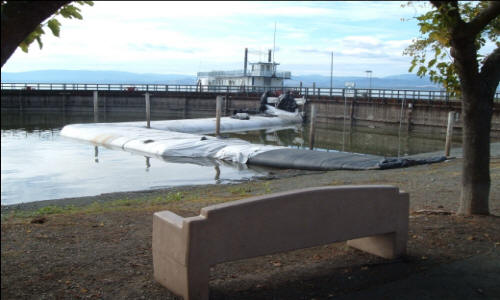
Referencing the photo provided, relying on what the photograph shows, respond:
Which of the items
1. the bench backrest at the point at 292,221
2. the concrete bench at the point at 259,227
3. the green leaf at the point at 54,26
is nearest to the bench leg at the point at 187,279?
the concrete bench at the point at 259,227

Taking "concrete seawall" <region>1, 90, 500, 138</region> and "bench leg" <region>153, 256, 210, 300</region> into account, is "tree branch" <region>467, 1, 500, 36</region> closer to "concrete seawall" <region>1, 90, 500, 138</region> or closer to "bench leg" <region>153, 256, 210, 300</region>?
"bench leg" <region>153, 256, 210, 300</region>

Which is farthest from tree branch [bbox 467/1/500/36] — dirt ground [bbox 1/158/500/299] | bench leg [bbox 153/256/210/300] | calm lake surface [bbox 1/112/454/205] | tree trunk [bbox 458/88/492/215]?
calm lake surface [bbox 1/112/454/205]

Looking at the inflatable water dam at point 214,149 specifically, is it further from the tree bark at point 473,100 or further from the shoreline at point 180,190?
the tree bark at point 473,100

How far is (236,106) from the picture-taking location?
48.2m

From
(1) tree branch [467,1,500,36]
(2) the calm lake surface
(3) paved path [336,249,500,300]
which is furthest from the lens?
(2) the calm lake surface

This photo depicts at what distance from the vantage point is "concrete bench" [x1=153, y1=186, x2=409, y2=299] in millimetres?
3980

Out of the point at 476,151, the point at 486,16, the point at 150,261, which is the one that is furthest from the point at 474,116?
the point at 150,261

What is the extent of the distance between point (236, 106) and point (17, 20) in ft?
150

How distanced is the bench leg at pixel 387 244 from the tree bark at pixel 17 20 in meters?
3.86

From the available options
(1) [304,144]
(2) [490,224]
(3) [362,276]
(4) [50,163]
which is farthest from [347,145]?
(3) [362,276]

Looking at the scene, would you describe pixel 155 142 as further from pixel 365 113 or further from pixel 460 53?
pixel 365 113

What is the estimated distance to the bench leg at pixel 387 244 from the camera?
5.18 metres

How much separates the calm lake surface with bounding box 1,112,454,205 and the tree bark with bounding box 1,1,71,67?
10217mm

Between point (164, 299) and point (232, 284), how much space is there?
654 millimetres
